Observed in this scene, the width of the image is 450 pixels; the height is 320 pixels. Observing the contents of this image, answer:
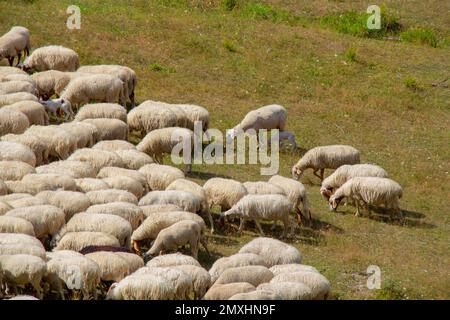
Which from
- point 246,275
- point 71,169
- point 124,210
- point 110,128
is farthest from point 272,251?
point 110,128

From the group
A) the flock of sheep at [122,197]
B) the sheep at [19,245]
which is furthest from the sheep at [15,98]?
the sheep at [19,245]

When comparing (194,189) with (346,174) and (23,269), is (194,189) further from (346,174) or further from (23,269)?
(23,269)

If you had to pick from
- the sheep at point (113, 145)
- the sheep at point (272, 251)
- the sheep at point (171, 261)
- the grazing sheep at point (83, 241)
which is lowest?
the sheep at point (272, 251)

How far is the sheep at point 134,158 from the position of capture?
71.1 ft

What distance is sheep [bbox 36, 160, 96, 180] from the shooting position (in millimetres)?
20312

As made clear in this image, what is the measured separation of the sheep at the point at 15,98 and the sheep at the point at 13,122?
1.12m

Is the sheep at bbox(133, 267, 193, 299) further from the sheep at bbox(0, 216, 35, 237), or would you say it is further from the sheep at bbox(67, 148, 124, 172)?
the sheep at bbox(67, 148, 124, 172)

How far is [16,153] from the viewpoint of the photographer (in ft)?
68.6

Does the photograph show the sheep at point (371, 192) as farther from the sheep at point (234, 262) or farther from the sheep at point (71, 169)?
the sheep at point (71, 169)

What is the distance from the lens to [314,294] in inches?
634

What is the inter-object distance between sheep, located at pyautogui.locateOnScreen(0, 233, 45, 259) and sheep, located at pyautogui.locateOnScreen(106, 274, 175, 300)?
1.45 m

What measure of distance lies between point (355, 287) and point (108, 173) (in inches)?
227

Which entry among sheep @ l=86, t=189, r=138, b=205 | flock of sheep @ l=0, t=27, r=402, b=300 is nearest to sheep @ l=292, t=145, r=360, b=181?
flock of sheep @ l=0, t=27, r=402, b=300

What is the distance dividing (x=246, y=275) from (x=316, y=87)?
1409 centimetres
